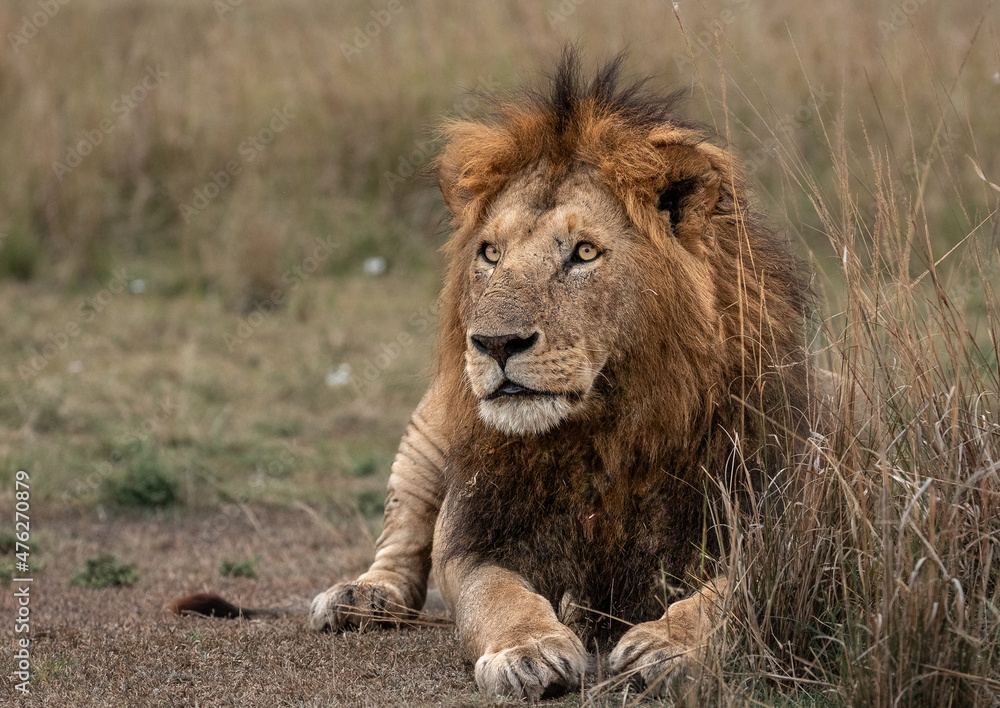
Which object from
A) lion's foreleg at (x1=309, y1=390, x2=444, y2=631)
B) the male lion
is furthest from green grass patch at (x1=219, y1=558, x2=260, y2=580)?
the male lion

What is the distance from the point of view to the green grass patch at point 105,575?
5.04m

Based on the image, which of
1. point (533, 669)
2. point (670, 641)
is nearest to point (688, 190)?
point (670, 641)

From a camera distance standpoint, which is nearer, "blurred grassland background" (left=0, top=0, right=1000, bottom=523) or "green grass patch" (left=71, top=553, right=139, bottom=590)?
"green grass patch" (left=71, top=553, right=139, bottom=590)

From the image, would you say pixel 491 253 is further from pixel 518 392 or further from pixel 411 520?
pixel 411 520

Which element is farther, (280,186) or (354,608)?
(280,186)

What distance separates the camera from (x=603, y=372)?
3.49 meters

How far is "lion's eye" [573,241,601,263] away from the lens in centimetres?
355

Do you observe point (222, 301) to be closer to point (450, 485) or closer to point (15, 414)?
point (15, 414)

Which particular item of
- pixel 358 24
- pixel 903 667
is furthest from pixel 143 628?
pixel 358 24

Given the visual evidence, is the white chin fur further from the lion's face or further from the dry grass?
the dry grass

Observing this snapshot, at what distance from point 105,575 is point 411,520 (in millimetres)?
1368

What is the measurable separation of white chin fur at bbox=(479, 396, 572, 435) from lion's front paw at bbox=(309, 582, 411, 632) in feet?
3.40

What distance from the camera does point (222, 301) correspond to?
34.2 feet

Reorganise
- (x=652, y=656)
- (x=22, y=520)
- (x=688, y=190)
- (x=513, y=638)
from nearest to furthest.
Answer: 1. (x=652, y=656)
2. (x=513, y=638)
3. (x=688, y=190)
4. (x=22, y=520)
